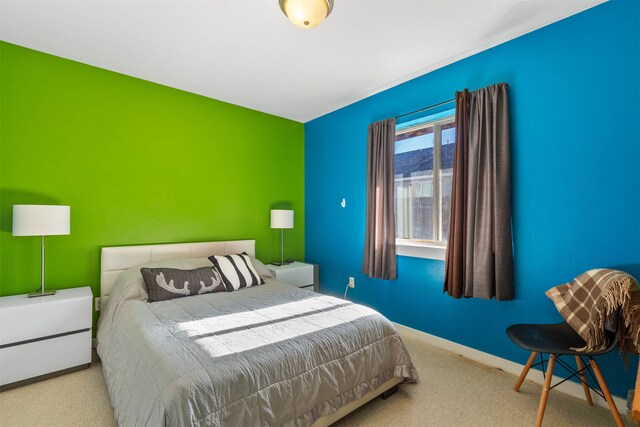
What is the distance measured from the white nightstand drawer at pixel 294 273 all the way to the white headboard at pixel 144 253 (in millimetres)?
519

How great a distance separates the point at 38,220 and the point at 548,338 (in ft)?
11.7

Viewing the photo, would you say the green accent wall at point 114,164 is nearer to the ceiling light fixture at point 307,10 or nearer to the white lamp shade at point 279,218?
the white lamp shade at point 279,218

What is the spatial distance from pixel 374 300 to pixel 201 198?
2287 mm

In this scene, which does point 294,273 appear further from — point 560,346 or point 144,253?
point 560,346

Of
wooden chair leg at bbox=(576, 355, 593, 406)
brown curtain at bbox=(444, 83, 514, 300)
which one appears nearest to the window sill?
brown curtain at bbox=(444, 83, 514, 300)

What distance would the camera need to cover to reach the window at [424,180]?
284cm

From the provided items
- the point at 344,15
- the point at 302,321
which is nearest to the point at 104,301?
the point at 302,321

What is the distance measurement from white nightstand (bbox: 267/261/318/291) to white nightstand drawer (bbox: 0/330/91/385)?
180cm

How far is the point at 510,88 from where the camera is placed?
2.35 metres

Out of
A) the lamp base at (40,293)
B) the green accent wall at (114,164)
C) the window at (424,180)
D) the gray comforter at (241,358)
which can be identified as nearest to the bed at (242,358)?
the gray comforter at (241,358)

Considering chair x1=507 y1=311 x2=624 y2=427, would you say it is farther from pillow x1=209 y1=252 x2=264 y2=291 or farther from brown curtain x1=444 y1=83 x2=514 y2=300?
pillow x1=209 y1=252 x2=264 y2=291

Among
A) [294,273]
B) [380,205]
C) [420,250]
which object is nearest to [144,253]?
[294,273]

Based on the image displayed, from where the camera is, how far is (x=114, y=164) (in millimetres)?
2885

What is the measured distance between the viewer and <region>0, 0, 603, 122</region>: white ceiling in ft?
6.57
